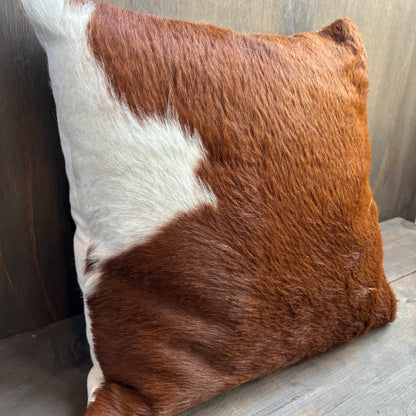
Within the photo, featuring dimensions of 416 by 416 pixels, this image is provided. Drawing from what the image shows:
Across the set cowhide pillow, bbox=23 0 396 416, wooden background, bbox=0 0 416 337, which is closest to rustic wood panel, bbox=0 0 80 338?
wooden background, bbox=0 0 416 337

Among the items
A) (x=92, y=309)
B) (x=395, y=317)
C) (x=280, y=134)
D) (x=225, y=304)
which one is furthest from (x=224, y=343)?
(x=395, y=317)

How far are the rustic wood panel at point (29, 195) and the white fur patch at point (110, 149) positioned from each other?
131 mm

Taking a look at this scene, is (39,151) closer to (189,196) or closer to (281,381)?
(189,196)

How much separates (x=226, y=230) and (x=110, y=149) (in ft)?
0.54

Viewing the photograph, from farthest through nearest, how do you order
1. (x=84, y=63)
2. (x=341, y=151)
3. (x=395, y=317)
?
1. (x=395, y=317)
2. (x=341, y=151)
3. (x=84, y=63)

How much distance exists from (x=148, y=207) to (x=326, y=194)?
0.24 meters

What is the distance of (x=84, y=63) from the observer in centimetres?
44

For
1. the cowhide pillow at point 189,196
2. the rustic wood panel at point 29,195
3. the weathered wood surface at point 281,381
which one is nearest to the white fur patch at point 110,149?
the cowhide pillow at point 189,196

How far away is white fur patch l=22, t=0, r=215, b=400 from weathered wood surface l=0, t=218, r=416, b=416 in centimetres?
25

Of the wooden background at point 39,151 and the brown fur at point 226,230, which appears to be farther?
the wooden background at point 39,151

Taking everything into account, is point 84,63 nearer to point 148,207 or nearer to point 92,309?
point 148,207

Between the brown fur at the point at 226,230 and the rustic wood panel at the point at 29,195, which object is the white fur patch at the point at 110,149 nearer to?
the brown fur at the point at 226,230

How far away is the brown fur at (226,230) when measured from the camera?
46 cm

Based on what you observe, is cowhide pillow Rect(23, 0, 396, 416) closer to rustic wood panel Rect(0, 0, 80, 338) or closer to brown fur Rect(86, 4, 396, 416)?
brown fur Rect(86, 4, 396, 416)
